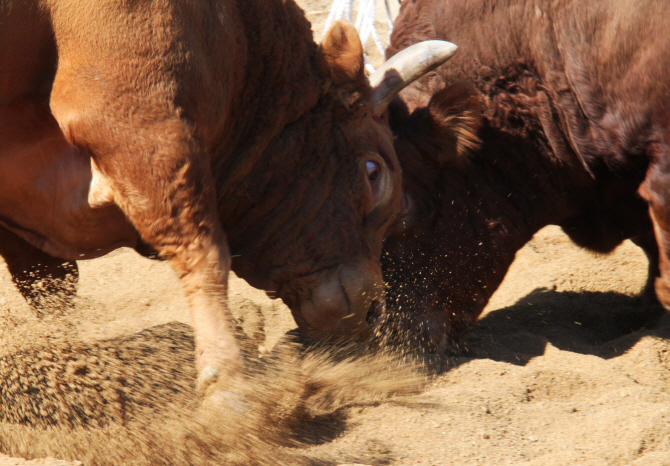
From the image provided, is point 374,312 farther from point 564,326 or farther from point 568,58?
point 568,58

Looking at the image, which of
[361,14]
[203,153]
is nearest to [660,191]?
[203,153]

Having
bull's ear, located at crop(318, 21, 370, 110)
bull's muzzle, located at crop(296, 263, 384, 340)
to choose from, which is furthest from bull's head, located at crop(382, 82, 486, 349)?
bull's ear, located at crop(318, 21, 370, 110)

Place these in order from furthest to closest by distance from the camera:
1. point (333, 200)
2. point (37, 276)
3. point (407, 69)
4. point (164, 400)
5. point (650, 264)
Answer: point (650, 264), point (37, 276), point (407, 69), point (333, 200), point (164, 400)

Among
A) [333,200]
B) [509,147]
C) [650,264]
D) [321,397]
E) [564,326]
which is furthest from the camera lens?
[650,264]

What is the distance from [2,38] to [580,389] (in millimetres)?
2544

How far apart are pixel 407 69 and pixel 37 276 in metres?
1.88

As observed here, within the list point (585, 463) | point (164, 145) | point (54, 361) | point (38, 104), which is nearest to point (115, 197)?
point (164, 145)

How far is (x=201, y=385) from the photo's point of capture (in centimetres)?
231

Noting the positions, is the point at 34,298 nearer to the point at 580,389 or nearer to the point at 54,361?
the point at 54,361

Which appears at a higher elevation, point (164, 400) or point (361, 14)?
point (361, 14)

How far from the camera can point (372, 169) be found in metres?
3.09

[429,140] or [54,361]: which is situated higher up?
[429,140]

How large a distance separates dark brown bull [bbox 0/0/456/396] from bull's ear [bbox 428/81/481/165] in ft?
1.10

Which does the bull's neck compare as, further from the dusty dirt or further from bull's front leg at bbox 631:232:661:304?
bull's front leg at bbox 631:232:661:304
